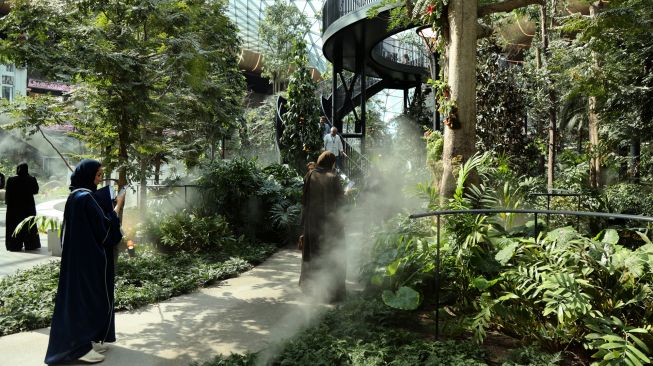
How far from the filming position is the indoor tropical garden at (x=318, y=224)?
3805 millimetres

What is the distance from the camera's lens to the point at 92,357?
154 inches

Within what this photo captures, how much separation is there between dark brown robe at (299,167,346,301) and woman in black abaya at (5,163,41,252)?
648cm

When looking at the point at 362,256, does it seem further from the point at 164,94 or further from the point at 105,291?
the point at 164,94

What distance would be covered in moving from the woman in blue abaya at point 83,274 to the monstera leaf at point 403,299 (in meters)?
2.45

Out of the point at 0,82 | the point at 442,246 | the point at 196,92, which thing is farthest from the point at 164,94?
the point at 0,82

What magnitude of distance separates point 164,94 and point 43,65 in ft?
6.39

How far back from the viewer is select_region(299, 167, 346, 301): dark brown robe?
226 inches

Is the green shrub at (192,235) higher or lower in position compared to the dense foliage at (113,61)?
lower

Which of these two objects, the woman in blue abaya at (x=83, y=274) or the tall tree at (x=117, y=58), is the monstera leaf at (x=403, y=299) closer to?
the woman in blue abaya at (x=83, y=274)

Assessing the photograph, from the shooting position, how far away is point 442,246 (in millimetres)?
4945

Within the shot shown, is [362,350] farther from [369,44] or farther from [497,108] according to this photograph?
[369,44]

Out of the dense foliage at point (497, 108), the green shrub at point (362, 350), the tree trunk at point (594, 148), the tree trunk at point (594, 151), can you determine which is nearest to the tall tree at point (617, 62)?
the tree trunk at point (594, 148)

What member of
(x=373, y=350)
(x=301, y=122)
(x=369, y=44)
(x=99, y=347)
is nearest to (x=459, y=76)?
(x=373, y=350)

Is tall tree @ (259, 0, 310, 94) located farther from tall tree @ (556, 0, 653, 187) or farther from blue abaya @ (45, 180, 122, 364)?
blue abaya @ (45, 180, 122, 364)
